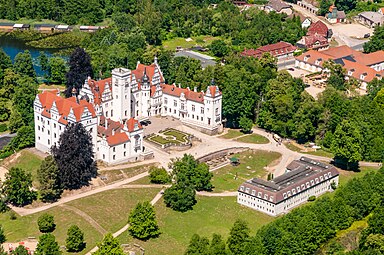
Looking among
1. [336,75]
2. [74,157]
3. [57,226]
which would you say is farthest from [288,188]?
[336,75]

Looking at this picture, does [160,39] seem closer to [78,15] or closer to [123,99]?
[78,15]

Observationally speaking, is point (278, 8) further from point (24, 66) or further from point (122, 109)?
point (122, 109)

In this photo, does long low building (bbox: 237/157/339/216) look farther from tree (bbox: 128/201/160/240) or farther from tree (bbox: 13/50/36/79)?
tree (bbox: 13/50/36/79)

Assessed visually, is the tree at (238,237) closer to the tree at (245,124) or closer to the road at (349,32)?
the tree at (245,124)

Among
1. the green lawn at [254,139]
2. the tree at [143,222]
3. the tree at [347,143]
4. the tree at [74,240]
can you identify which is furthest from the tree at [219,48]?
the tree at [74,240]

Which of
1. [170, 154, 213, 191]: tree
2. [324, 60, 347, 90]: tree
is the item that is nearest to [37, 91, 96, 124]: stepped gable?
[170, 154, 213, 191]: tree

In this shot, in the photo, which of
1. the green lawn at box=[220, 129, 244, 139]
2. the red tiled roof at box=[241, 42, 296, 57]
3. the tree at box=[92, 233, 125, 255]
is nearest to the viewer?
the tree at box=[92, 233, 125, 255]
